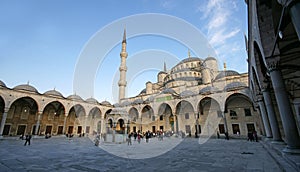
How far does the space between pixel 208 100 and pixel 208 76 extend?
628 centimetres

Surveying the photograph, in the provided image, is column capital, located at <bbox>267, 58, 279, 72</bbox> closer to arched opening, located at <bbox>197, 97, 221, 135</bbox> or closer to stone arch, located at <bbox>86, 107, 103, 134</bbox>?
arched opening, located at <bbox>197, 97, 221, 135</bbox>

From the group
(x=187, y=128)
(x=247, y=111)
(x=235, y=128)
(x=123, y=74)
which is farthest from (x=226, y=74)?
(x=123, y=74)

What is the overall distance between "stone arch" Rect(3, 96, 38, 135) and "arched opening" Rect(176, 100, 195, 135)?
21.9 meters

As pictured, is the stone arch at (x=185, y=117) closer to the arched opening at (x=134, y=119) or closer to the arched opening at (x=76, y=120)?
the arched opening at (x=134, y=119)

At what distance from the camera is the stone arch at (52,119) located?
25.1 m

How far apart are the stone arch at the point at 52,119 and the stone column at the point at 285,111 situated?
27.9m

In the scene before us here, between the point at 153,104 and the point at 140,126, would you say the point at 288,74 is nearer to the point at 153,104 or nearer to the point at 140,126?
the point at 153,104

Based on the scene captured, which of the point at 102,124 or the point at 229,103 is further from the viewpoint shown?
the point at 102,124

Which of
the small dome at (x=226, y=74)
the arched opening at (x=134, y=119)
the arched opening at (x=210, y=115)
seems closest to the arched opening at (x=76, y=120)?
the arched opening at (x=134, y=119)

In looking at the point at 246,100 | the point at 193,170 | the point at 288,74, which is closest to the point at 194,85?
the point at 246,100

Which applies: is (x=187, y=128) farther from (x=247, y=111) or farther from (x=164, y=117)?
(x=247, y=111)

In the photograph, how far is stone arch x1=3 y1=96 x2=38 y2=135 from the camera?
2180cm

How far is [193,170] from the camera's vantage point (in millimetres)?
4449

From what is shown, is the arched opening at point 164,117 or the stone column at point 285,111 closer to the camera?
the stone column at point 285,111
